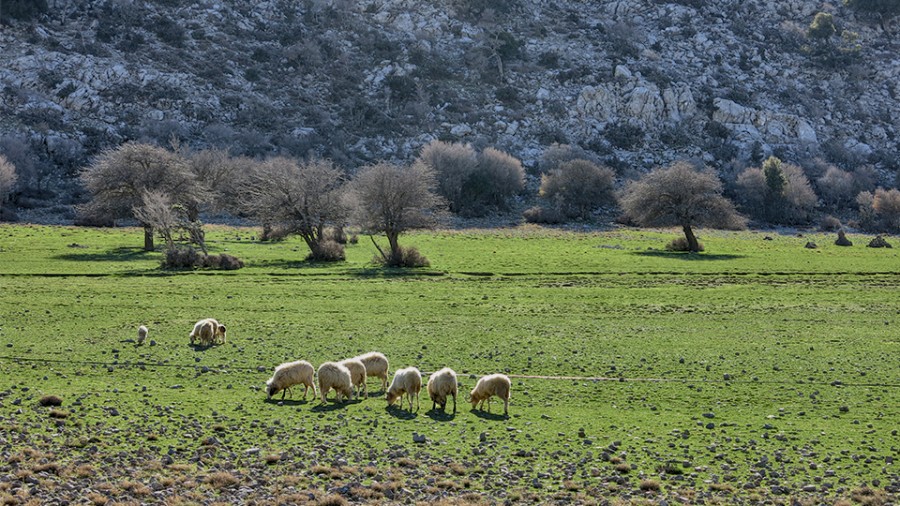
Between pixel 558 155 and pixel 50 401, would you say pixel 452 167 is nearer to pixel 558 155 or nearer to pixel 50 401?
pixel 558 155

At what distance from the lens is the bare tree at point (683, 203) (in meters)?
68.1

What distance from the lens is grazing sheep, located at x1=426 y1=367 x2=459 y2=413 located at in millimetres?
20016

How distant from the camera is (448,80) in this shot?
140 m

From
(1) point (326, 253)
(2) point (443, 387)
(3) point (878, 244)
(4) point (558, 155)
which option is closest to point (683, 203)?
(3) point (878, 244)

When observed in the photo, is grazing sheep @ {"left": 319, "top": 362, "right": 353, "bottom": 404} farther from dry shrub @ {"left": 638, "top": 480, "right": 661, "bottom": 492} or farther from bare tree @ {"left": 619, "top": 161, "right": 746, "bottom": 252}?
bare tree @ {"left": 619, "top": 161, "right": 746, "bottom": 252}

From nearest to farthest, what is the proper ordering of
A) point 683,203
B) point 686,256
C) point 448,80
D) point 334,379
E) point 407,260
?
point 334,379, point 407,260, point 686,256, point 683,203, point 448,80

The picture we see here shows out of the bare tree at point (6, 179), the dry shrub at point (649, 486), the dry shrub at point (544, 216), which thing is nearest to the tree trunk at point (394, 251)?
the dry shrub at point (649, 486)

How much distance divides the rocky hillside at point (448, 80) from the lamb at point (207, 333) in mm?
82447

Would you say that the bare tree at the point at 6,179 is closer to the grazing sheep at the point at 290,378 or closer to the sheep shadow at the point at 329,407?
the grazing sheep at the point at 290,378

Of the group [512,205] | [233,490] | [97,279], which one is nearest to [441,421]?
[233,490]

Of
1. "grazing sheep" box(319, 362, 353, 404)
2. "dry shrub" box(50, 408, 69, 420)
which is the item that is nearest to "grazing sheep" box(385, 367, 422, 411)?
"grazing sheep" box(319, 362, 353, 404)

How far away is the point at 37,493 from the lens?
14.5 metres

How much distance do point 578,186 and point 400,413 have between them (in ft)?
272

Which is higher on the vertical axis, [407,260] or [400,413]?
[407,260]
